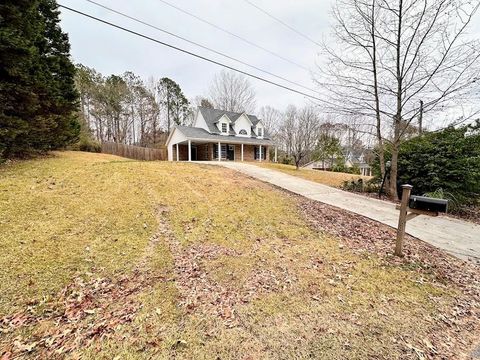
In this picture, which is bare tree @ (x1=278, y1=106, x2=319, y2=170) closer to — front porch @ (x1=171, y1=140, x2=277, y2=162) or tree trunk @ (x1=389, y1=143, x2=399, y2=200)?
front porch @ (x1=171, y1=140, x2=277, y2=162)

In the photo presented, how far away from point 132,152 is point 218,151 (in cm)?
913

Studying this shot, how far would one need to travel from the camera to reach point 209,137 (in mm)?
20922

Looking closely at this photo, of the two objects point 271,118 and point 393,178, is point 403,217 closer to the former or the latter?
point 393,178

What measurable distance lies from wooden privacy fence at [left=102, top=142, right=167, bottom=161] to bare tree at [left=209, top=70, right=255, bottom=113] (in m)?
11.8

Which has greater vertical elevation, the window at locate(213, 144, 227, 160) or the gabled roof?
the gabled roof

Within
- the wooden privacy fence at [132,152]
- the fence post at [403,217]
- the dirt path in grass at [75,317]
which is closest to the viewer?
the dirt path in grass at [75,317]

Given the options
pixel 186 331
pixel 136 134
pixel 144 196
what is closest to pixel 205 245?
pixel 186 331

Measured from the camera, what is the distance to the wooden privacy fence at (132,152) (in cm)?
2228

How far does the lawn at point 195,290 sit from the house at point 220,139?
16599 mm

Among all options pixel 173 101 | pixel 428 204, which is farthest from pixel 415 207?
pixel 173 101

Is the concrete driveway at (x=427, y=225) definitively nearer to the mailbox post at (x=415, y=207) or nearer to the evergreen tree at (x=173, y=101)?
the mailbox post at (x=415, y=207)

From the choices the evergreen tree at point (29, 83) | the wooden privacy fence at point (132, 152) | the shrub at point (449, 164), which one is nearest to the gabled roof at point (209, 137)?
the wooden privacy fence at point (132, 152)

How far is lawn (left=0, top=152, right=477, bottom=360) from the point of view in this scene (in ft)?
7.28

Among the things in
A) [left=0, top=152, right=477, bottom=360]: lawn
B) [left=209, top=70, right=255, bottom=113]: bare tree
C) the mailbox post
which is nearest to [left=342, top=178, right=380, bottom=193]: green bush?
[left=0, top=152, right=477, bottom=360]: lawn
